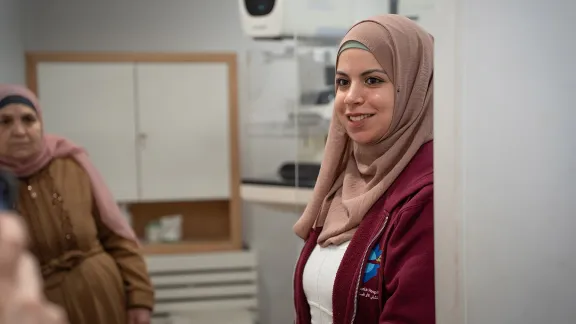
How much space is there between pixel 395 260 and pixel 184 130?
75.7 inches

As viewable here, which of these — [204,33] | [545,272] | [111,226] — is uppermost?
[204,33]

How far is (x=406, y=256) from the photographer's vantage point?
81cm

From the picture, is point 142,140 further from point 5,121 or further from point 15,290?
point 15,290

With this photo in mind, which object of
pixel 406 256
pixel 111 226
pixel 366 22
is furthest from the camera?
pixel 111 226

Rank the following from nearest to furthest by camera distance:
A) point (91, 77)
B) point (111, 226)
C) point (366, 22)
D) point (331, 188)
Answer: point (366, 22) < point (331, 188) < point (111, 226) < point (91, 77)

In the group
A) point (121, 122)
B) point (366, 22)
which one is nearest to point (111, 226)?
point (366, 22)

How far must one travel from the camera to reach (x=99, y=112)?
101 inches

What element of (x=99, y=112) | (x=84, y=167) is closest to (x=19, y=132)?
(x=84, y=167)

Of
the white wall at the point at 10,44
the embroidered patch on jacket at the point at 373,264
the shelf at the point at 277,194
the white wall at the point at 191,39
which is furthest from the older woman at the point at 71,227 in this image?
the white wall at the point at 191,39

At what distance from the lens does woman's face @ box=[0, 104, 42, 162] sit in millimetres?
1235

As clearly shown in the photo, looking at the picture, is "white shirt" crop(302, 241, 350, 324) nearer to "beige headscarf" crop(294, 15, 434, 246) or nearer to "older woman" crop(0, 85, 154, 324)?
"beige headscarf" crop(294, 15, 434, 246)

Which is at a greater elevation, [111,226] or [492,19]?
[492,19]

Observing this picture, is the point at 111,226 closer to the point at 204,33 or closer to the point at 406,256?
the point at 406,256

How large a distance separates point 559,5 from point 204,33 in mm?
2170
